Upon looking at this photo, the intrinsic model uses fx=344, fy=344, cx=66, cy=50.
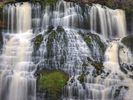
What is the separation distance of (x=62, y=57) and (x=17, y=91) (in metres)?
1.96

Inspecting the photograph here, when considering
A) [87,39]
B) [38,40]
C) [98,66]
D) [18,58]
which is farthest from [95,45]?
[18,58]

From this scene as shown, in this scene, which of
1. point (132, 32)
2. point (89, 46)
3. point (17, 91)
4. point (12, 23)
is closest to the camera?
point (17, 91)

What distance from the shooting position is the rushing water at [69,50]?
37.1ft

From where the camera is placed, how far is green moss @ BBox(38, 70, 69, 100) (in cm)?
1112

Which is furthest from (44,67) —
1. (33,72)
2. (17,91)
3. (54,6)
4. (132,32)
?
(132,32)

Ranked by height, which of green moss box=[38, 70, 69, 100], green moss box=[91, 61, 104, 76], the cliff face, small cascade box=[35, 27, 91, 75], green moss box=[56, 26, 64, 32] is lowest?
green moss box=[38, 70, 69, 100]

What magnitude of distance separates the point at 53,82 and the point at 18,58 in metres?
1.69

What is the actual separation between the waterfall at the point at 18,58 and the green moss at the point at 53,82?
0.99ft

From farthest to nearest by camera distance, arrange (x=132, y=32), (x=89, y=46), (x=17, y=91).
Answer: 1. (x=132, y=32)
2. (x=89, y=46)
3. (x=17, y=91)

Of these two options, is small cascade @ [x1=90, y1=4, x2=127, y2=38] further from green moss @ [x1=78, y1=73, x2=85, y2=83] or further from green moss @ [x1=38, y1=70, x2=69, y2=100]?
green moss @ [x1=38, y1=70, x2=69, y2=100]

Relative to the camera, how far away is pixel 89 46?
41.0ft

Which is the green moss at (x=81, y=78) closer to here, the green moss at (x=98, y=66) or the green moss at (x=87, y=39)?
the green moss at (x=98, y=66)

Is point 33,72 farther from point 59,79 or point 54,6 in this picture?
point 54,6

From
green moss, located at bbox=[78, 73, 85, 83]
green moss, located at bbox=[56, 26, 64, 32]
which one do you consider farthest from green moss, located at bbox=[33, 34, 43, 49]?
green moss, located at bbox=[78, 73, 85, 83]
